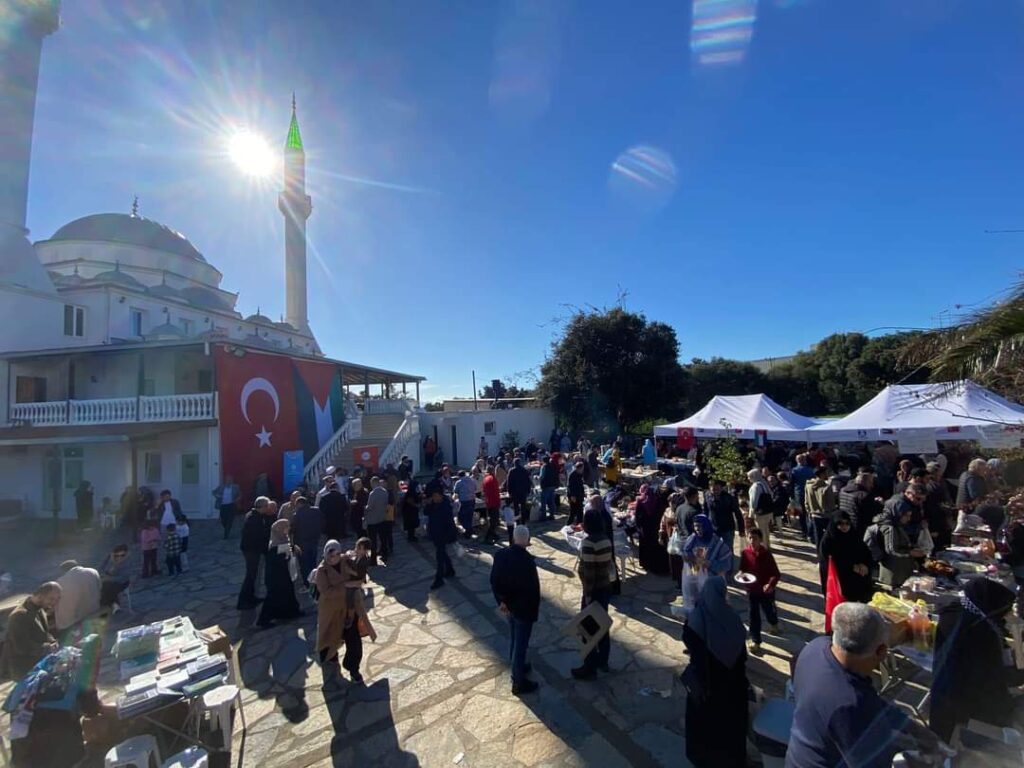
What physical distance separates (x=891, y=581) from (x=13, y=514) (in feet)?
77.5

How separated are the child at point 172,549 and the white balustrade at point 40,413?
10424mm

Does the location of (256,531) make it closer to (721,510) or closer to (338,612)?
(338,612)

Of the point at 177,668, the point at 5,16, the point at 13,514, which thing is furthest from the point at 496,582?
the point at 5,16

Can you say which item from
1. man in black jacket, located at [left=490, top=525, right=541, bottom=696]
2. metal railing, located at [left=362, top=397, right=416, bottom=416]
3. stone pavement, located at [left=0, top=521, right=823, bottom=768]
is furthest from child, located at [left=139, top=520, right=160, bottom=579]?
metal railing, located at [left=362, top=397, right=416, bottom=416]

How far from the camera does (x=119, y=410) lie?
14.9 meters

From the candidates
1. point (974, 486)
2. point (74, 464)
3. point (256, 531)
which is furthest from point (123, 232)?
point (974, 486)

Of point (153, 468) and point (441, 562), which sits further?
point (153, 468)

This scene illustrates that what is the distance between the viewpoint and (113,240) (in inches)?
1139

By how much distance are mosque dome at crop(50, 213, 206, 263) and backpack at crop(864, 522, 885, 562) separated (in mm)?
38691

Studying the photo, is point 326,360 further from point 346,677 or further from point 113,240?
point 113,240

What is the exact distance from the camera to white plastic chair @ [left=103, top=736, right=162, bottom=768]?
313cm

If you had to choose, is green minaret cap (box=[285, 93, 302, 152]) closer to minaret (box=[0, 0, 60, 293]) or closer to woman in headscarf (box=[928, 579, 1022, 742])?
minaret (box=[0, 0, 60, 293])

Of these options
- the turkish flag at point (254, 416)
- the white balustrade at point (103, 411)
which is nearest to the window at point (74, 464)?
the white balustrade at point (103, 411)

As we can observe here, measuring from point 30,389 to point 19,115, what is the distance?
14.9 meters
